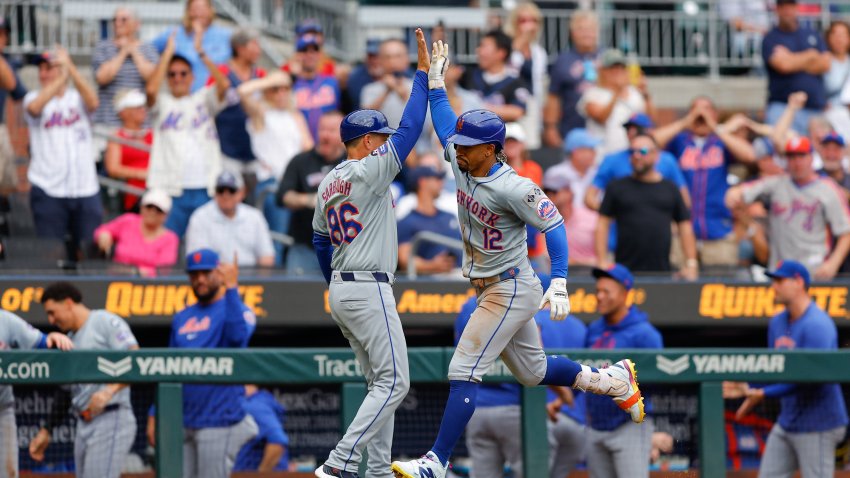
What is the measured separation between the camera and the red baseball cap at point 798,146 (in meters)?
11.3

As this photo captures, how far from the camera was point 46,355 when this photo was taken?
27.2 ft

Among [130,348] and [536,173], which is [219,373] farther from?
[536,173]

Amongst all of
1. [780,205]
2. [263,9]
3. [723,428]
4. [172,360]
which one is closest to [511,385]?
[723,428]

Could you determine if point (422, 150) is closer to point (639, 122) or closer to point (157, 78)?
point (639, 122)

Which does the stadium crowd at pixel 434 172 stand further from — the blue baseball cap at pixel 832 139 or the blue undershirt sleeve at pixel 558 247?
the blue undershirt sleeve at pixel 558 247

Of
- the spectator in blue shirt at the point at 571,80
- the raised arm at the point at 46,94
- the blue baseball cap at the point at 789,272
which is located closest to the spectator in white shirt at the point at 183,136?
Result: the raised arm at the point at 46,94

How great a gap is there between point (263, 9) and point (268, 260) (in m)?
5.82

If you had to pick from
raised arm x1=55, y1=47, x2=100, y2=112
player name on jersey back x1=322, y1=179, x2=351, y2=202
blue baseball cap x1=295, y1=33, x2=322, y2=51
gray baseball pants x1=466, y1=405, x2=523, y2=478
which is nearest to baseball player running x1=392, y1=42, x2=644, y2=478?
player name on jersey back x1=322, y1=179, x2=351, y2=202

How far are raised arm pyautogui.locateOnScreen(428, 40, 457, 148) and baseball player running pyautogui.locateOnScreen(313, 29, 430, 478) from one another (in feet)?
0.26

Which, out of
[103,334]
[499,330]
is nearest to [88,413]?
[103,334]

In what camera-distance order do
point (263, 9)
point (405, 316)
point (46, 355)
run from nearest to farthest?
point (46, 355) < point (405, 316) < point (263, 9)

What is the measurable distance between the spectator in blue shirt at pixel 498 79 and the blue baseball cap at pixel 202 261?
173 inches

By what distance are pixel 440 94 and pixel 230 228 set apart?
146 inches

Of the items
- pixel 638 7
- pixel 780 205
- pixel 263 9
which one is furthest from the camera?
pixel 638 7
